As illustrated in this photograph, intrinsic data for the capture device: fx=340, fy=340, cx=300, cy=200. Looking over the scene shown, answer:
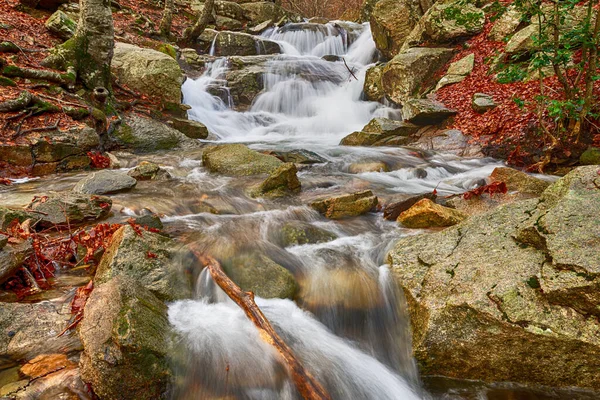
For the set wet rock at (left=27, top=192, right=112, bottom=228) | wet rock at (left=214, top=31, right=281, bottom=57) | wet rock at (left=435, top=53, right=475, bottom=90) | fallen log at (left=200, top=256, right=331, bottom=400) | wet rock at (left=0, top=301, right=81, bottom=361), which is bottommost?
wet rock at (left=0, top=301, right=81, bottom=361)

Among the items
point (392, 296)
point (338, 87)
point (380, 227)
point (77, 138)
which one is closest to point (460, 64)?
point (338, 87)

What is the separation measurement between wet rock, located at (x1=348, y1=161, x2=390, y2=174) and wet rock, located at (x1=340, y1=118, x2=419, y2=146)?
2.01 m

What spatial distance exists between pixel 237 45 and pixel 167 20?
3671 mm

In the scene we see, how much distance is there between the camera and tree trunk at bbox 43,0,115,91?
27.7ft

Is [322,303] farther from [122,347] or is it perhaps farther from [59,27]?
[59,27]

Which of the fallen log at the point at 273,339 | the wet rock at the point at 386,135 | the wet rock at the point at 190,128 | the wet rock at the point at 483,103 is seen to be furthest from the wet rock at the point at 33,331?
the wet rock at the point at 483,103

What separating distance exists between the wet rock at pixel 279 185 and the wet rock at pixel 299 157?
2.09m

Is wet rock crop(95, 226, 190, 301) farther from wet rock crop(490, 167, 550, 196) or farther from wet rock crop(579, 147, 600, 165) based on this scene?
wet rock crop(579, 147, 600, 165)

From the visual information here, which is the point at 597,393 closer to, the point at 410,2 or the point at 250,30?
the point at 410,2

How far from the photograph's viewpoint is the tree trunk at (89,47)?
8438mm

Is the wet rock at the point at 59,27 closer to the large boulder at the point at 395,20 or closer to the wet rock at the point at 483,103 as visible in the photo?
the large boulder at the point at 395,20

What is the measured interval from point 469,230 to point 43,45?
12.1 m

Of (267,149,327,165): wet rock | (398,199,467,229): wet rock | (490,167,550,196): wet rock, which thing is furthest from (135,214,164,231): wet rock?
(490,167,550,196): wet rock

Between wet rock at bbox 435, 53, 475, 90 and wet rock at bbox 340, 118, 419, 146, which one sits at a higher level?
wet rock at bbox 435, 53, 475, 90
